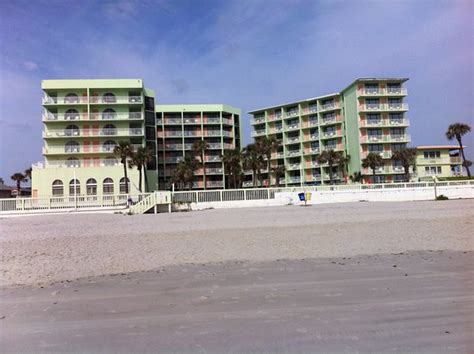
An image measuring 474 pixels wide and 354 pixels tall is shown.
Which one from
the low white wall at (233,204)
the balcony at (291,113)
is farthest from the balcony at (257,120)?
the low white wall at (233,204)

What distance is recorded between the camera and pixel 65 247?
11398 millimetres

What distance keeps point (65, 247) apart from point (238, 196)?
2098cm

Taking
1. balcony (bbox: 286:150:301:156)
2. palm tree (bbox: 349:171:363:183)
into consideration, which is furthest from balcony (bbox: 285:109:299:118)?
palm tree (bbox: 349:171:363:183)

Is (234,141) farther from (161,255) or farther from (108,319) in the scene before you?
(108,319)

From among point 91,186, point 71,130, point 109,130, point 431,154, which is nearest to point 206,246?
point 91,186

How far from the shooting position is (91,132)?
54344 millimetres

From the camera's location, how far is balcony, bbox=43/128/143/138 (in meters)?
53.4

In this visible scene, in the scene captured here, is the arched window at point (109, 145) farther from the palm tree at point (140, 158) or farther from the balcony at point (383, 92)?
the balcony at point (383, 92)

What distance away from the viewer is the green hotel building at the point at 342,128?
59719 mm

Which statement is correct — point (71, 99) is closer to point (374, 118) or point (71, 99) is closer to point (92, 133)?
point (92, 133)

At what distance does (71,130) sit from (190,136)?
21.1 m

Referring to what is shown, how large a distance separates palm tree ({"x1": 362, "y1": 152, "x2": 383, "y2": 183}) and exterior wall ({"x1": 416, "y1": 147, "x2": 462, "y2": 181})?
32.2ft

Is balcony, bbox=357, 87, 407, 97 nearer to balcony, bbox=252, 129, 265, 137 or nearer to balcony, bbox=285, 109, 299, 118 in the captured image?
balcony, bbox=285, 109, 299, 118

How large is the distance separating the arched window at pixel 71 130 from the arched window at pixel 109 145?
427 centimetres
